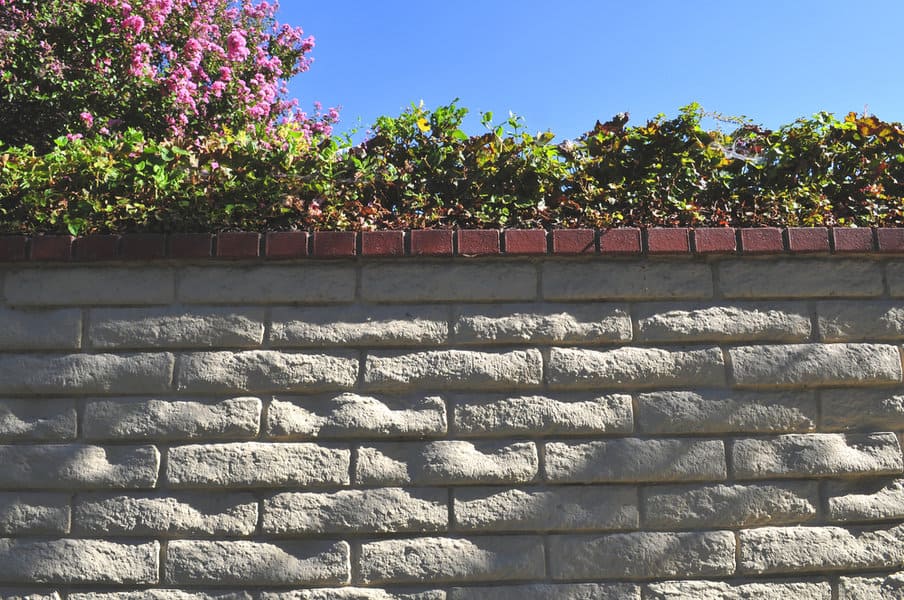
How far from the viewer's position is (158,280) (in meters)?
3.22

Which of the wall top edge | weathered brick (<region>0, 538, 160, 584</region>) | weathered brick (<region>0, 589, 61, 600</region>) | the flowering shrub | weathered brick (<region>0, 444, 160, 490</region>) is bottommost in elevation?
weathered brick (<region>0, 589, 61, 600</region>)

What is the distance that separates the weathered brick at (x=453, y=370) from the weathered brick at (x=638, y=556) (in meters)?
0.73

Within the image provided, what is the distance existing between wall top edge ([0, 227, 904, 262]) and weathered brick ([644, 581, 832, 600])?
1.48 metres

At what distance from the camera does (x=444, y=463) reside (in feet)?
10.1

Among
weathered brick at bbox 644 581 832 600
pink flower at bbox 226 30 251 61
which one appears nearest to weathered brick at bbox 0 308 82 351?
weathered brick at bbox 644 581 832 600

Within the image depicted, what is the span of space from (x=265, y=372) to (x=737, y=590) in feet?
7.57

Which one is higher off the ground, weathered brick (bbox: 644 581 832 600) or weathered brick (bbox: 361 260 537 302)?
weathered brick (bbox: 361 260 537 302)

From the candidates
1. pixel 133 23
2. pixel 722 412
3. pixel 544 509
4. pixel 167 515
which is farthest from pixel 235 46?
pixel 722 412

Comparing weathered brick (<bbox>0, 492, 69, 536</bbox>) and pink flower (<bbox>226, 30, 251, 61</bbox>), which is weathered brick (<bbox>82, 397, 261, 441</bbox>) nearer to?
weathered brick (<bbox>0, 492, 69, 536</bbox>)

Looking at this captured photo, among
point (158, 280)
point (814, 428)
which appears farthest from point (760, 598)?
point (158, 280)

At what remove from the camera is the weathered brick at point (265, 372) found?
123 inches

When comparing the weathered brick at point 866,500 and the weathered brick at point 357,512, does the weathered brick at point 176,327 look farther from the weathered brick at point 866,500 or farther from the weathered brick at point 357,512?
the weathered brick at point 866,500

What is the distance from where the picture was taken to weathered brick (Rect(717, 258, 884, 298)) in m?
3.24

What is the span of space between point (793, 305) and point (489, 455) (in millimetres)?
1578
